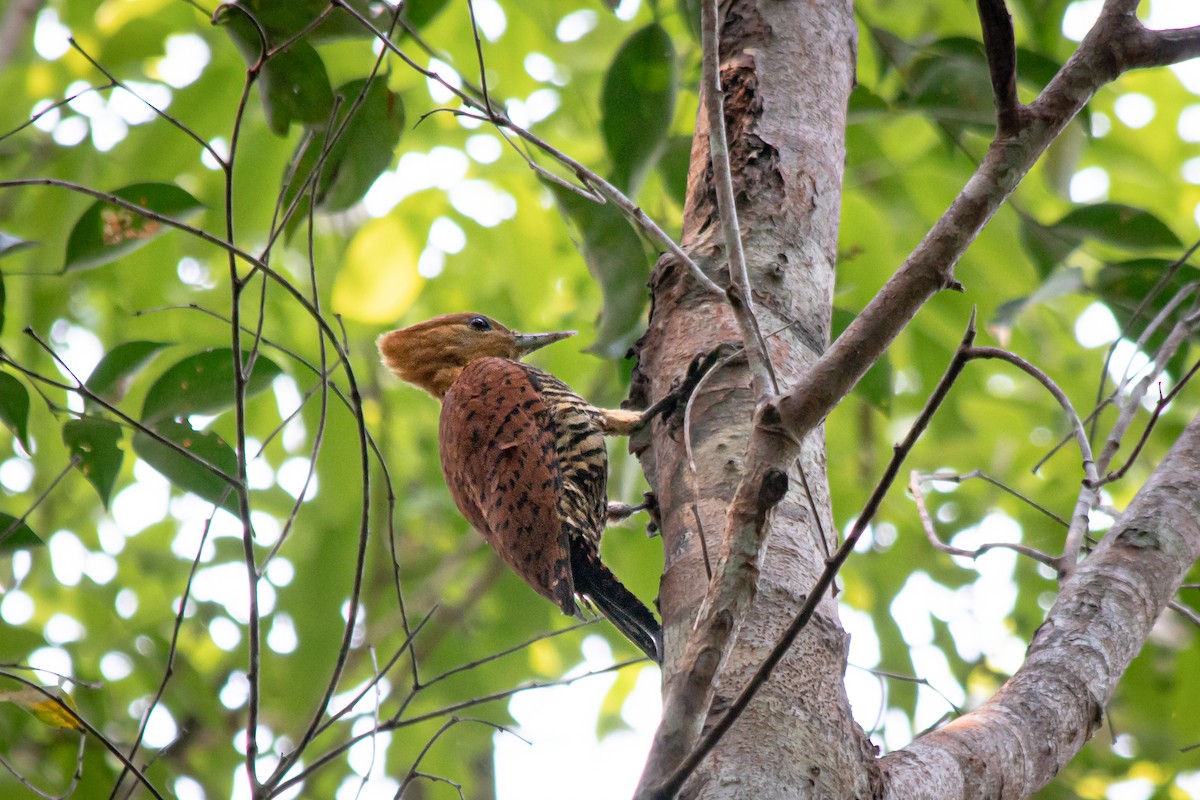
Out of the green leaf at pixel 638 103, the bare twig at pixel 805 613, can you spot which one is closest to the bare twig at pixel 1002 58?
the bare twig at pixel 805 613

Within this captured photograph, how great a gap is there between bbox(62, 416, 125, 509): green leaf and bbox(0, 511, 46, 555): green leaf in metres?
0.19

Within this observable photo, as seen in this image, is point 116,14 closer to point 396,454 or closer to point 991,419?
point 396,454

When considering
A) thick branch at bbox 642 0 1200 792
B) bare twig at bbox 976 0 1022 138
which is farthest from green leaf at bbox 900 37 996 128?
bare twig at bbox 976 0 1022 138

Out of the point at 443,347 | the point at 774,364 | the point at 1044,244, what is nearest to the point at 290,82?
the point at 774,364

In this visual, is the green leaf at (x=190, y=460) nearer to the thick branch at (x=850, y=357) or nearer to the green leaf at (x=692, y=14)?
the thick branch at (x=850, y=357)

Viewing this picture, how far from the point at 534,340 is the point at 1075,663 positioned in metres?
3.03

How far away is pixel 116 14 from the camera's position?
4.74 m

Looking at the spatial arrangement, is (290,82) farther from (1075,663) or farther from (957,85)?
(1075,663)

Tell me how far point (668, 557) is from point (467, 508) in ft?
6.03

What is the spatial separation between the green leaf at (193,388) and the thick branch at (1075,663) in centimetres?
193

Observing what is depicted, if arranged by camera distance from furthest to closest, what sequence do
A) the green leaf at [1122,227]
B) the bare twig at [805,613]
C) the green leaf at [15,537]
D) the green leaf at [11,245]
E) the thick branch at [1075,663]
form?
the green leaf at [1122,227]
the green leaf at [15,537]
the green leaf at [11,245]
the thick branch at [1075,663]
the bare twig at [805,613]

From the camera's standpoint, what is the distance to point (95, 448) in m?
2.77

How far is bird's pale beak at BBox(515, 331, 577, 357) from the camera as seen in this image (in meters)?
4.61

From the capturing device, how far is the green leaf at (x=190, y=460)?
2.82 meters
